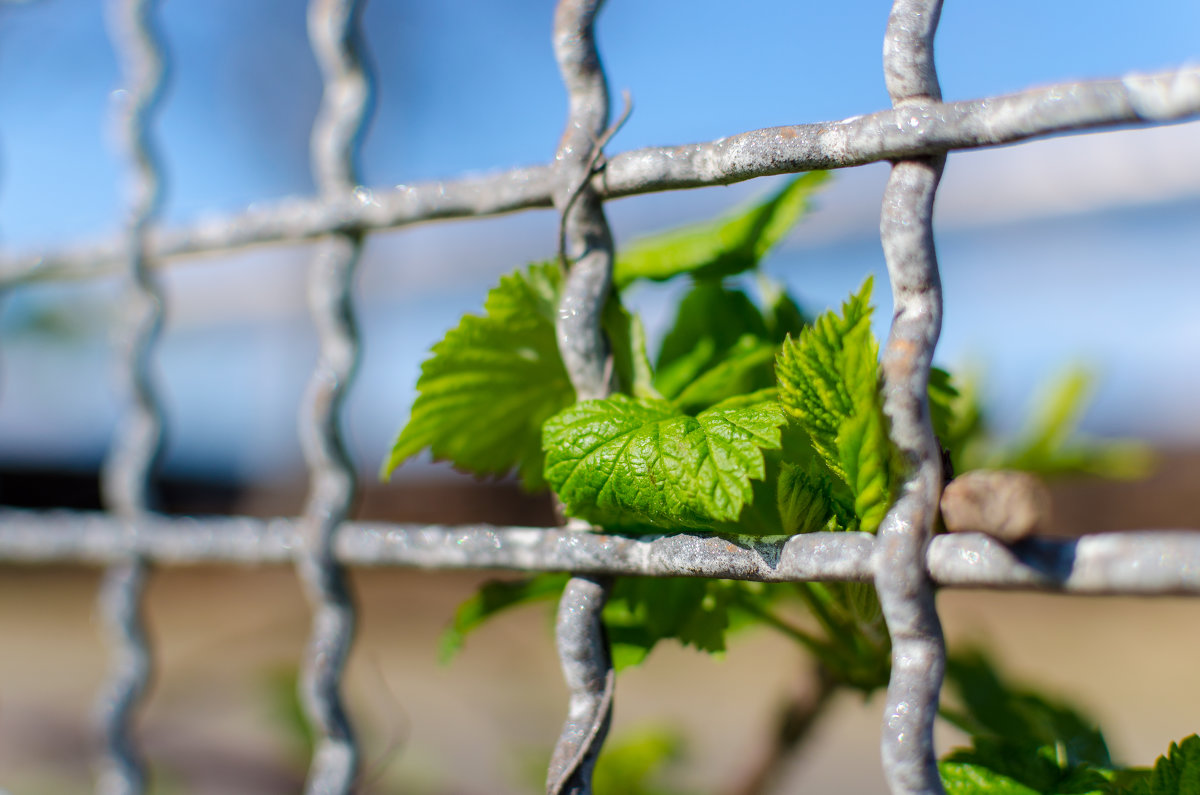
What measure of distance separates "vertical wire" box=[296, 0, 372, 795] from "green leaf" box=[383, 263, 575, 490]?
0.07 meters

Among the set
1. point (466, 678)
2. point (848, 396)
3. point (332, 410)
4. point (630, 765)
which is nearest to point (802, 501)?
point (848, 396)

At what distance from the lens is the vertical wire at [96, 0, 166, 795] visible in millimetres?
409

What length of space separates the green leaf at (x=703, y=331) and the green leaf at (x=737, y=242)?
17 millimetres

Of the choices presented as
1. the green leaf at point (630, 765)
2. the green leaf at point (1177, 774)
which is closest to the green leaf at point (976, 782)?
the green leaf at point (1177, 774)

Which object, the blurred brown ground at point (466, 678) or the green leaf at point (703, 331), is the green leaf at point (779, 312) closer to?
the green leaf at point (703, 331)

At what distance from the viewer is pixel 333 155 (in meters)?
0.36

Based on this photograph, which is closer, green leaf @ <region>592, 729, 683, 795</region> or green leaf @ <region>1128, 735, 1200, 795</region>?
green leaf @ <region>1128, 735, 1200, 795</region>

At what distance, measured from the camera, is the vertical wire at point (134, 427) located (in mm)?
409

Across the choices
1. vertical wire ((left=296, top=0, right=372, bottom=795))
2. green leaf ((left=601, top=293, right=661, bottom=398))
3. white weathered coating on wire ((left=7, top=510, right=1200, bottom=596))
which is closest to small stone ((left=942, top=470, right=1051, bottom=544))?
white weathered coating on wire ((left=7, top=510, right=1200, bottom=596))

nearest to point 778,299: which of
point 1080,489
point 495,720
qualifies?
point 495,720

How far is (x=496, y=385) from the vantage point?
0.30 meters

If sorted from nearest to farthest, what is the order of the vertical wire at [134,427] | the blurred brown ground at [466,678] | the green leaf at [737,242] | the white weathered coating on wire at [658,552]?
the white weathered coating on wire at [658,552], the green leaf at [737,242], the vertical wire at [134,427], the blurred brown ground at [466,678]

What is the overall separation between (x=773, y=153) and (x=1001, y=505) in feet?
0.38

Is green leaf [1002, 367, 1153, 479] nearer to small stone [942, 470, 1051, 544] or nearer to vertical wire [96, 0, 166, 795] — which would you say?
small stone [942, 470, 1051, 544]
